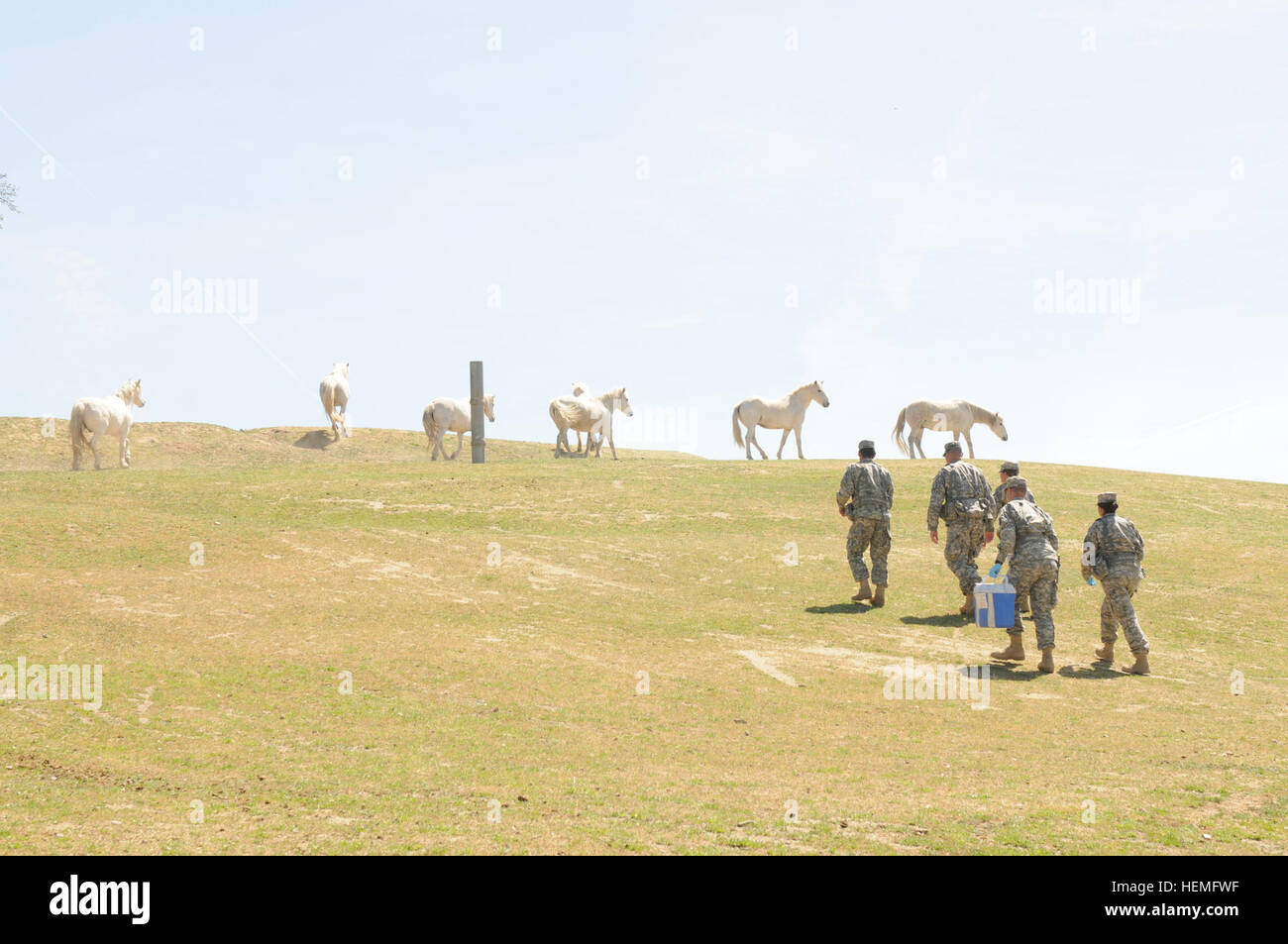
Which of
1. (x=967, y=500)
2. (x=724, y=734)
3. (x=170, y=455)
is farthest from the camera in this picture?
(x=170, y=455)

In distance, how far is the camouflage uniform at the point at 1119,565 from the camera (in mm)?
13648

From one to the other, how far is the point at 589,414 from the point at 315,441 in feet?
48.9

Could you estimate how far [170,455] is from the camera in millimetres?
40344

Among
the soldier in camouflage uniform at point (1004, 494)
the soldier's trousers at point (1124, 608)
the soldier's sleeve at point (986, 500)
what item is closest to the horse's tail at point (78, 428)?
the soldier's sleeve at point (986, 500)

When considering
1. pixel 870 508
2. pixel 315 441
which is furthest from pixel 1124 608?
pixel 315 441

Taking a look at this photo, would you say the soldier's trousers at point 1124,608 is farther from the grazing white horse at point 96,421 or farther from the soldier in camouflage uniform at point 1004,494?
the grazing white horse at point 96,421

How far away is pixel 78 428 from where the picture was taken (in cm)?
3170

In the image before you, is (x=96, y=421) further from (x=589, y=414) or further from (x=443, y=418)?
(x=589, y=414)

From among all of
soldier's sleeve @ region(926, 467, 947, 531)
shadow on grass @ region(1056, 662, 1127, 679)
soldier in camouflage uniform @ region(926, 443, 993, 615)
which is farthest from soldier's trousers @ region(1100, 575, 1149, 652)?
soldier's sleeve @ region(926, 467, 947, 531)

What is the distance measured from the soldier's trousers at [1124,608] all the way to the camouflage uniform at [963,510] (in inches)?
110

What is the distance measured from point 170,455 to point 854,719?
3546 cm

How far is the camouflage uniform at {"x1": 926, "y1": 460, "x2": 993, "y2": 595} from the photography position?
54.6 ft
